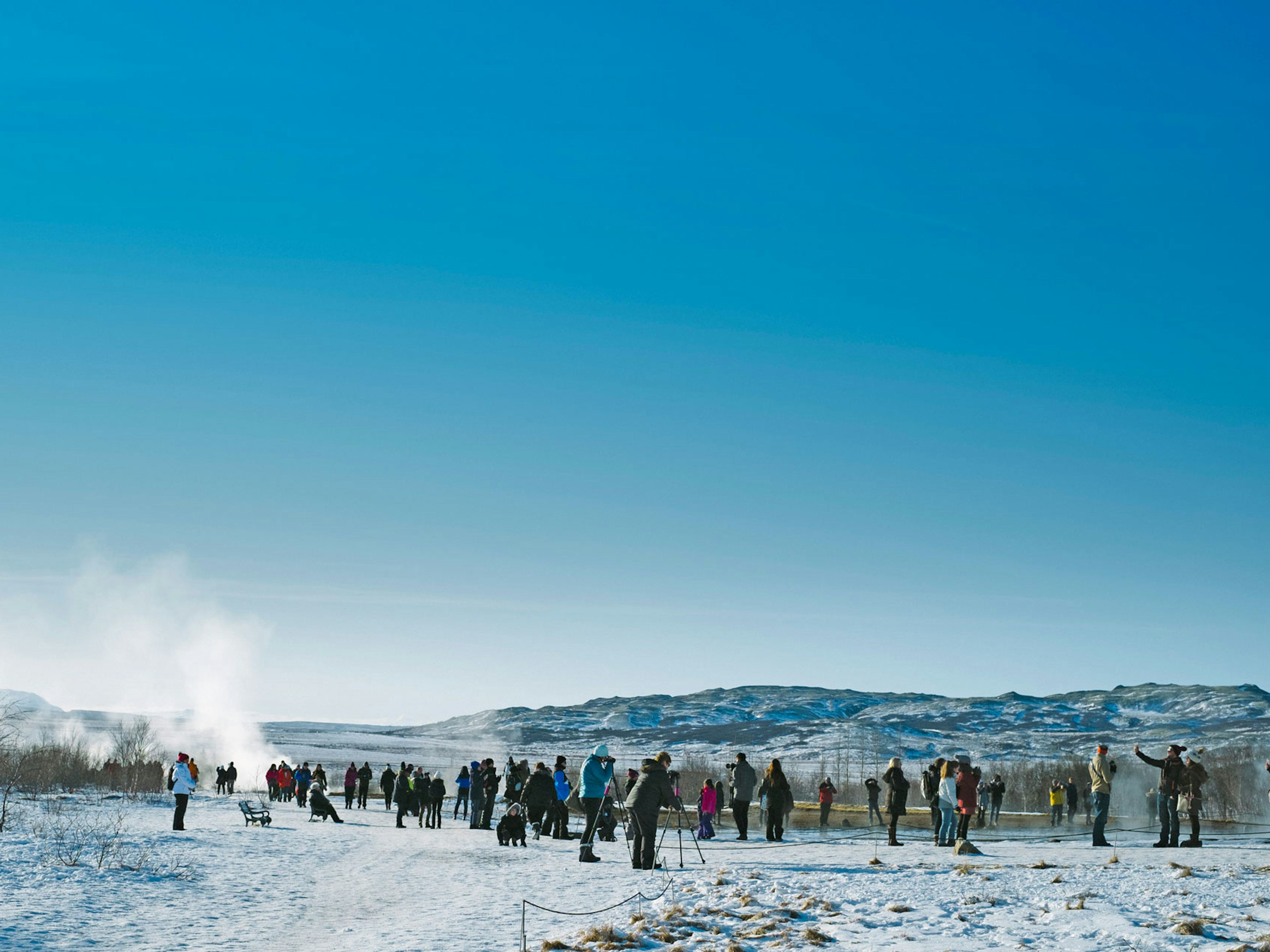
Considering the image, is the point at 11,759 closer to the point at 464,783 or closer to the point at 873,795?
the point at 464,783

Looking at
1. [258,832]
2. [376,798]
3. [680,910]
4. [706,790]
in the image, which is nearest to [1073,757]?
[376,798]

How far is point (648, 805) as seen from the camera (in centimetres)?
1705

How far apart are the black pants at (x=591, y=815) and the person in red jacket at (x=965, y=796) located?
7.02 metres

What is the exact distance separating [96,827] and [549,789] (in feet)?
33.1

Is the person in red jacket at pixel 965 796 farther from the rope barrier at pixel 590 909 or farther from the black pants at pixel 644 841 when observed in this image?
the rope barrier at pixel 590 909

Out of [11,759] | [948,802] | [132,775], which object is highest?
[948,802]

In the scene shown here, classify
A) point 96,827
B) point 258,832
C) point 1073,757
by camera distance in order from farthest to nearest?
point 1073,757
point 258,832
point 96,827

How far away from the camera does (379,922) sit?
13.3 m

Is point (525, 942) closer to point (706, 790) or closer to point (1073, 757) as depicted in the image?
point (706, 790)

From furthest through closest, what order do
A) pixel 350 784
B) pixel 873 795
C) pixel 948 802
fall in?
pixel 350 784 → pixel 873 795 → pixel 948 802

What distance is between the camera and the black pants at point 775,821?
917 inches

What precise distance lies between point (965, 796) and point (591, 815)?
7.64 meters

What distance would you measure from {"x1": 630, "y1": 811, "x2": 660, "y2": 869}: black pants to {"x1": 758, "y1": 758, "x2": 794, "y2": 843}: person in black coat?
6.14 m

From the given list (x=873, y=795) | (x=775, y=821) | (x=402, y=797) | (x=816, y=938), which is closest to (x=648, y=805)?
(x=816, y=938)
